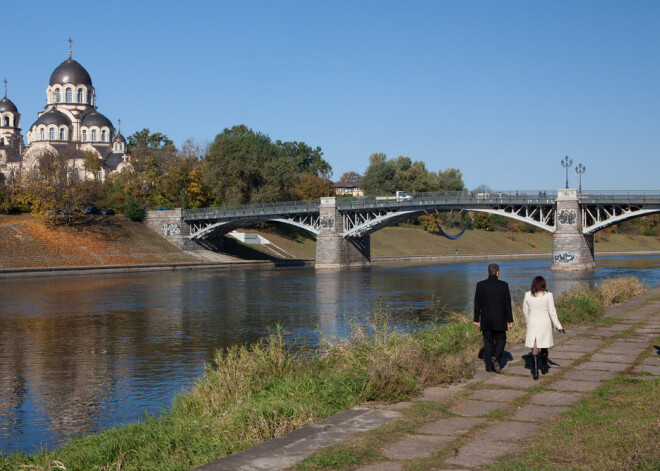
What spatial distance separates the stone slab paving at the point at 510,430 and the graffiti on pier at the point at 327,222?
70.6 meters

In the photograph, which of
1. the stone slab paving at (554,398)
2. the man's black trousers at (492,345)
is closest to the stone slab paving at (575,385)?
the stone slab paving at (554,398)

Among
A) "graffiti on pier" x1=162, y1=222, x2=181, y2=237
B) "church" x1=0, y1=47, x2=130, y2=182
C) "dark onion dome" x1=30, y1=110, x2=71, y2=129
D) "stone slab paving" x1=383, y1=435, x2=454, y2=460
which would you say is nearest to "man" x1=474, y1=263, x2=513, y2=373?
"stone slab paving" x1=383, y1=435, x2=454, y2=460

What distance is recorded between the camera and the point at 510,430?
812 cm

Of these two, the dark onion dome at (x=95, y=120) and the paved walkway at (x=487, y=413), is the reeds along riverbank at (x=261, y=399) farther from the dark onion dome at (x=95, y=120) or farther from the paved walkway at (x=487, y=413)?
the dark onion dome at (x=95, y=120)

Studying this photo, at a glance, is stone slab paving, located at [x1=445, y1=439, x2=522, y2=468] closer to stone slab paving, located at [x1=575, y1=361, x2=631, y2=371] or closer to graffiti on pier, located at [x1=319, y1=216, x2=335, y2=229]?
stone slab paving, located at [x1=575, y1=361, x2=631, y2=371]

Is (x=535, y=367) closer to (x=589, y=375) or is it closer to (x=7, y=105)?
(x=589, y=375)

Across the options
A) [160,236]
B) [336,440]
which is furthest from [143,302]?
[160,236]

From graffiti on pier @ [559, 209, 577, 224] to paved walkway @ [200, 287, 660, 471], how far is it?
5113 centimetres

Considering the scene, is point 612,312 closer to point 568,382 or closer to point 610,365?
point 610,365

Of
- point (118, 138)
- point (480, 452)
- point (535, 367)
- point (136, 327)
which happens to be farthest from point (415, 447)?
point (118, 138)

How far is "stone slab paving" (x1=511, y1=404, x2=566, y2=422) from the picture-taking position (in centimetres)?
872

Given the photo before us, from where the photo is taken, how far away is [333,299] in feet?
130

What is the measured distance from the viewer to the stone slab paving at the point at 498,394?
9875mm

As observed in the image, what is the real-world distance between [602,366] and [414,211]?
205 feet
